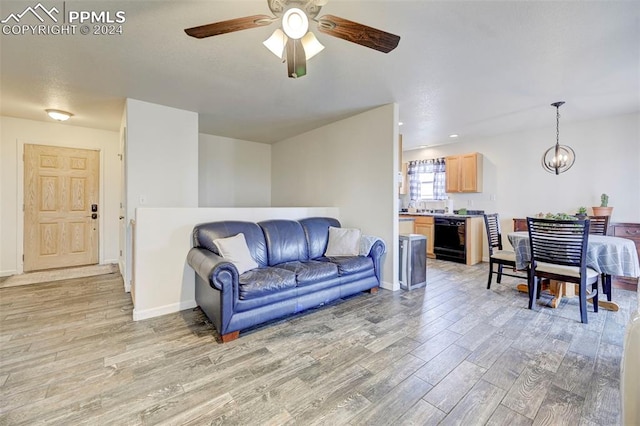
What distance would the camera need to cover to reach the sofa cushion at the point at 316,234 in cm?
355

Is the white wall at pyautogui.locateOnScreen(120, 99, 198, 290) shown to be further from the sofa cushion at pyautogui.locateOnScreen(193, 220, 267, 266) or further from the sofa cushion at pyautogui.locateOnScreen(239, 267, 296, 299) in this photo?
the sofa cushion at pyautogui.locateOnScreen(239, 267, 296, 299)

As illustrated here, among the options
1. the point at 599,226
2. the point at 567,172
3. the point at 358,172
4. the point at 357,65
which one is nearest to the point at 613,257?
the point at 599,226

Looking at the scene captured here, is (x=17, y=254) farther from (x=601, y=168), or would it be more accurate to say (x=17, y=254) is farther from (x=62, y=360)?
(x=601, y=168)

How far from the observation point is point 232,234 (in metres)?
2.97

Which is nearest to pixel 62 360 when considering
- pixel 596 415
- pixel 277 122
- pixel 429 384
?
pixel 429 384

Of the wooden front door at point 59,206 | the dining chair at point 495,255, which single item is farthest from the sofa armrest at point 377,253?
the wooden front door at point 59,206

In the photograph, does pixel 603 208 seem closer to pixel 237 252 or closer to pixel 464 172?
pixel 464 172

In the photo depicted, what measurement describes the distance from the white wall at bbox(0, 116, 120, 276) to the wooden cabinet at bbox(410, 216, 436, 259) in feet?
20.3

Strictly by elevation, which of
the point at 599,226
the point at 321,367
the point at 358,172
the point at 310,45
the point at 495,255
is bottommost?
the point at 321,367

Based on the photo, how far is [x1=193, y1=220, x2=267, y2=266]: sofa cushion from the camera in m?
2.89

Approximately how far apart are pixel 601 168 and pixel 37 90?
7.97 meters

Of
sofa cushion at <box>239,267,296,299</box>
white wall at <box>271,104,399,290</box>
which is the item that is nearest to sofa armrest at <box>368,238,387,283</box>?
white wall at <box>271,104,399,290</box>

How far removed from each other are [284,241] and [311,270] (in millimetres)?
609

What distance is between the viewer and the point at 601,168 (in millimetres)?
4332
